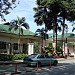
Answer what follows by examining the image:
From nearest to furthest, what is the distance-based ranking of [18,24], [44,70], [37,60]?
[44,70] < [37,60] < [18,24]

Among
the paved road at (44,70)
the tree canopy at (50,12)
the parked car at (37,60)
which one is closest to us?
the paved road at (44,70)

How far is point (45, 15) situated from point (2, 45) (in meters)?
13.0

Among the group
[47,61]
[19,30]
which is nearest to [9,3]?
[47,61]

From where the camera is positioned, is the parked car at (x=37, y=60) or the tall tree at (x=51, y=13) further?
the tall tree at (x=51, y=13)

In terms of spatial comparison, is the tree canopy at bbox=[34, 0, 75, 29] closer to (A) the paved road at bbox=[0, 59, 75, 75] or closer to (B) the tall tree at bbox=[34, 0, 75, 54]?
(B) the tall tree at bbox=[34, 0, 75, 54]

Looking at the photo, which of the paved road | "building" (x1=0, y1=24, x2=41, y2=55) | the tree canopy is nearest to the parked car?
the paved road

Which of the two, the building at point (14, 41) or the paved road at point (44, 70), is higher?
the building at point (14, 41)

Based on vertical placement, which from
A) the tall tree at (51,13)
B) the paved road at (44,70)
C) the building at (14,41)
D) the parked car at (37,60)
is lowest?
the paved road at (44,70)

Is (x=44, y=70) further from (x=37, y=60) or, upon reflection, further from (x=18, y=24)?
(x=18, y=24)

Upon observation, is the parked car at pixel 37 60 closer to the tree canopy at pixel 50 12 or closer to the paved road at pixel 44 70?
the paved road at pixel 44 70

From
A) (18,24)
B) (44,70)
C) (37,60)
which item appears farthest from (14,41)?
(44,70)

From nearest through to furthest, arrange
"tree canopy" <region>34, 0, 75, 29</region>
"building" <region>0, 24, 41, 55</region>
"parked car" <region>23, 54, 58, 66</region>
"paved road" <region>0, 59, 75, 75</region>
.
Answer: "paved road" <region>0, 59, 75, 75</region> < "parked car" <region>23, 54, 58, 66</region> < "building" <region>0, 24, 41, 55</region> < "tree canopy" <region>34, 0, 75, 29</region>

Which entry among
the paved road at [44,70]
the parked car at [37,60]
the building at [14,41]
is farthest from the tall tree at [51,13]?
the paved road at [44,70]

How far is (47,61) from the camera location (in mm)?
32656
